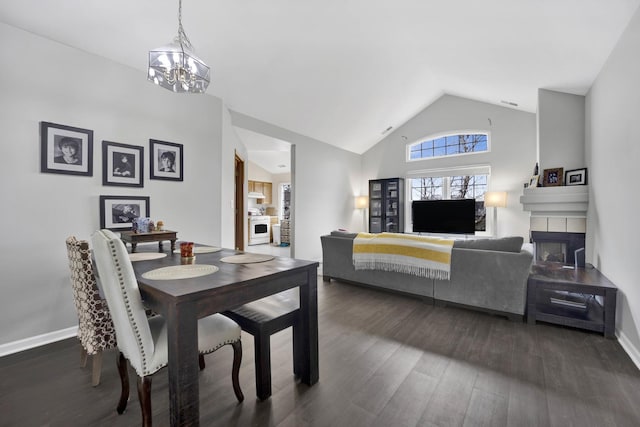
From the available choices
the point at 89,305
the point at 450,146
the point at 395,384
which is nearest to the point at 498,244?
the point at 395,384

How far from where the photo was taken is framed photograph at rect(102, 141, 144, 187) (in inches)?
106

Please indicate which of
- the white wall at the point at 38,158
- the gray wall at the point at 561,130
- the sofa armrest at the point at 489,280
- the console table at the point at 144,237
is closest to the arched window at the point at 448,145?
the gray wall at the point at 561,130

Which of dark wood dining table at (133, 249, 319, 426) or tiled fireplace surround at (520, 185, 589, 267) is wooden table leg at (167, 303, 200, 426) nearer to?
dark wood dining table at (133, 249, 319, 426)

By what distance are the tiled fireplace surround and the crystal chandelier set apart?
13.4 ft

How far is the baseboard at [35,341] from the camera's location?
7.24 ft

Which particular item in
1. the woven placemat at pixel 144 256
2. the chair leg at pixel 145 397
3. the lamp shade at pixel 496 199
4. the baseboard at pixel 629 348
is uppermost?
the lamp shade at pixel 496 199

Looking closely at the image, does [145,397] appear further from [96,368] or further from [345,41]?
[345,41]

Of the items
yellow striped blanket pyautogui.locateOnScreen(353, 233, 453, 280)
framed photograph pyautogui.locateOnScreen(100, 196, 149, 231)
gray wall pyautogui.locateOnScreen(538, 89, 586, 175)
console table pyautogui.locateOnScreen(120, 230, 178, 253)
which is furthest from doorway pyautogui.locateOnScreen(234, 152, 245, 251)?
gray wall pyautogui.locateOnScreen(538, 89, 586, 175)

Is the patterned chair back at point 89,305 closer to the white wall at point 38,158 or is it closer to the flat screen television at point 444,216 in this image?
the white wall at point 38,158

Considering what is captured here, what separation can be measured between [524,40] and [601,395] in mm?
3030

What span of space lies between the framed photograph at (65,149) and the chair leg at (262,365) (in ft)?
7.60

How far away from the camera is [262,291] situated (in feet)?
4.85

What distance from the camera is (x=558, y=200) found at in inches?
136

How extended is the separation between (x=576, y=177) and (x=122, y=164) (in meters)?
5.17
